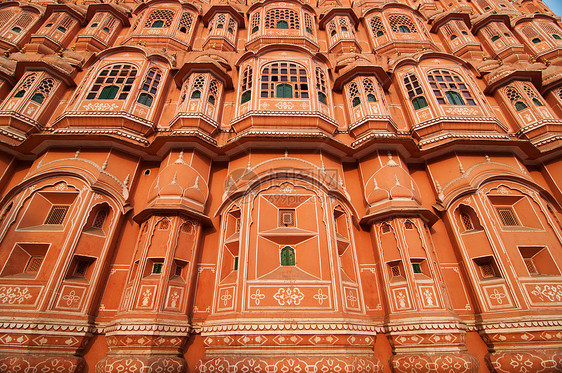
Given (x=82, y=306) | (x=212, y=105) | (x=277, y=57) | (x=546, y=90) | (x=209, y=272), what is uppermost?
(x=277, y=57)

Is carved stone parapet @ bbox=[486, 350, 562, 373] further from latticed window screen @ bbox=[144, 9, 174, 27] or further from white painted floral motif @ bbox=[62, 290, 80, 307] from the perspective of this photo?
latticed window screen @ bbox=[144, 9, 174, 27]

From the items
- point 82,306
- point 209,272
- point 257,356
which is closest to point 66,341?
point 82,306

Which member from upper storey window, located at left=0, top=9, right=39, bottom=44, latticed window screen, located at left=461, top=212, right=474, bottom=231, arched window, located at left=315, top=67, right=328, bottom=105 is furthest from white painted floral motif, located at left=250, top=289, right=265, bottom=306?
upper storey window, located at left=0, top=9, right=39, bottom=44

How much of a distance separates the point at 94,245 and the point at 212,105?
663 cm

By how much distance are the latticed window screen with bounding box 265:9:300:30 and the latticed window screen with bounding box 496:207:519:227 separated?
45.2ft

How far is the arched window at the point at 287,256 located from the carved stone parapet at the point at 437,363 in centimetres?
357

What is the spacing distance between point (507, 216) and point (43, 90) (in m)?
18.0

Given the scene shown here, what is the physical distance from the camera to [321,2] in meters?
21.5

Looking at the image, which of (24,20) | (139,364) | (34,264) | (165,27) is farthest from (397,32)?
(24,20)

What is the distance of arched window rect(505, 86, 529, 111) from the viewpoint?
12209mm

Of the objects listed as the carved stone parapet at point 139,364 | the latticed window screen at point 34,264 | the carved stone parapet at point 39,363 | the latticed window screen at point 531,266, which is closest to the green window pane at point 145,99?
the latticed window screen at point 34,264

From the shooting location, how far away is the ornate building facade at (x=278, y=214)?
7.04m

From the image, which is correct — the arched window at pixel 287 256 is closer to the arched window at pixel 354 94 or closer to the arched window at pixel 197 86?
the arched window at pixel 354 94

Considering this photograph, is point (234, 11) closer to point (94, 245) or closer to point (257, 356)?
point (94, 245)
